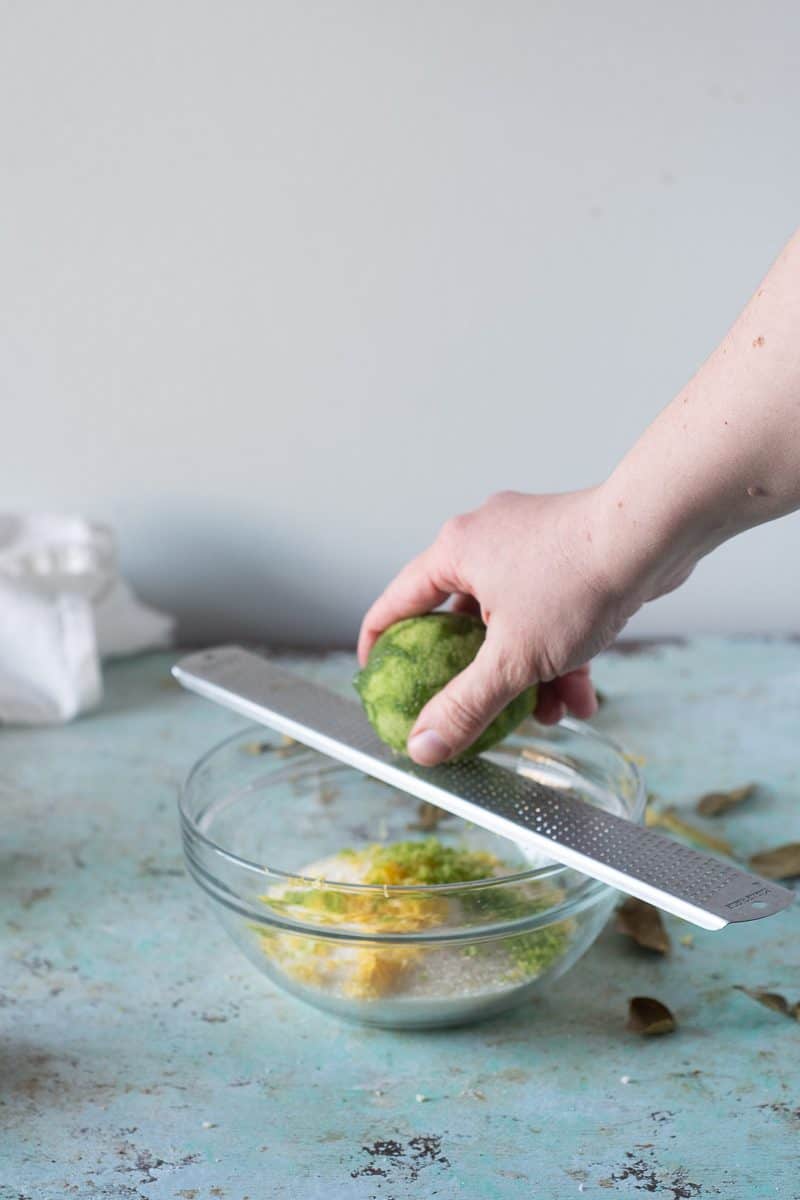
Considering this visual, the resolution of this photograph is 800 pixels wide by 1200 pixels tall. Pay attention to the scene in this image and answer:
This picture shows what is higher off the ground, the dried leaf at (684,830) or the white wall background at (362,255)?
the white wall background at (362,255)

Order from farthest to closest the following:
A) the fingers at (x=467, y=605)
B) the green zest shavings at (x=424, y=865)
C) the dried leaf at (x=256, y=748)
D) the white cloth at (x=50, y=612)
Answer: the white cloth at (x=50, y=612)
the dried leaf at (x=256, y=748)
the fingers at (x=467, y=605)
the green zest shavings at (x=424, y=865)

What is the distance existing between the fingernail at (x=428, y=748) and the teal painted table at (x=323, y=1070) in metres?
0.22

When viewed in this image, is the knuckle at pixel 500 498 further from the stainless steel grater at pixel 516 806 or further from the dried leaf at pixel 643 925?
the dried leaf at pixel 643 925

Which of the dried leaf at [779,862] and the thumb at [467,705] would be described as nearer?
the thumb at [467,705]

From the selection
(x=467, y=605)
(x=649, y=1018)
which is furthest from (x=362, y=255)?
(x=649, y=1018)

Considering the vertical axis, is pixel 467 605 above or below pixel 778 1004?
above

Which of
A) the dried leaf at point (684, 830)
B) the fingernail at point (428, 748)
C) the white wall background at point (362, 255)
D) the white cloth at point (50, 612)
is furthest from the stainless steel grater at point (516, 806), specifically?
the white wall background at point (362, 255)

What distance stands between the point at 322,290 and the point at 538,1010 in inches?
43.0

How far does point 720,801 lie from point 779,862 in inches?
5.1

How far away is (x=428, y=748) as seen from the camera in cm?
99

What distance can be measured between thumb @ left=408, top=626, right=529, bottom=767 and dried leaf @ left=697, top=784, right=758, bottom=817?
44 cm

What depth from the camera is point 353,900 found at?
963mm

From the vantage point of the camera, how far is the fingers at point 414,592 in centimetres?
106

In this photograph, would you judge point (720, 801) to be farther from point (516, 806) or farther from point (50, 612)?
point (50, 612)
